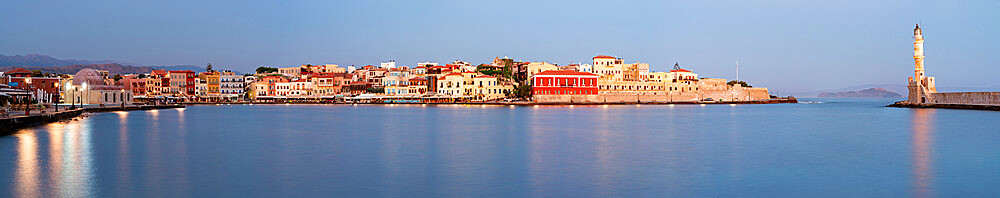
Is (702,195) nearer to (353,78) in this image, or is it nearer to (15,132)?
(15,132)

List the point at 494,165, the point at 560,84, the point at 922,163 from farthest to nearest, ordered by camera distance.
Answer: the point at 560,84 < the point at 922,163 < the point at 494,165

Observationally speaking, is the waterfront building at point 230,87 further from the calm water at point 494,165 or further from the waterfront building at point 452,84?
the calm water at point 494,165

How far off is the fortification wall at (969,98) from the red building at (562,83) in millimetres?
31381

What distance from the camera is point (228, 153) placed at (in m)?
17.1

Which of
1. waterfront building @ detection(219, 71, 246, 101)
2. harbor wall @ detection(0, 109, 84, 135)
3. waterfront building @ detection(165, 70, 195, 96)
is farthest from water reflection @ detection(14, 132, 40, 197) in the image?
waterfront building @ detection(165, 70, 195, 96)

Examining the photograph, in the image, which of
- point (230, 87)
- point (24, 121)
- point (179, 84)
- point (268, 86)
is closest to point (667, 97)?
point (268, 86)

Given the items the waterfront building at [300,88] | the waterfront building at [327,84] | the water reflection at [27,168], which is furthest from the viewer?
the waterfront building at [327,84]

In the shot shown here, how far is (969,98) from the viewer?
52.0 metres

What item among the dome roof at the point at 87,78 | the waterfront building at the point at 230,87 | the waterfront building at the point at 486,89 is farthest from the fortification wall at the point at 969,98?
the waterfront building at the point at 230,87

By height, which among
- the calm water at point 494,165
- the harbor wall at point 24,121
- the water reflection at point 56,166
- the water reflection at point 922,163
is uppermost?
the harbor wall at point 24,121

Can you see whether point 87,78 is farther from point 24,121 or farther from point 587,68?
point 587,68

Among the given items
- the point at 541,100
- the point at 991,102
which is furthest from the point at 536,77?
the point at 991,102

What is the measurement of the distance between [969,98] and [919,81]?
360 centimetres

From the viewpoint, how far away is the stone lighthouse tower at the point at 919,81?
52031 mm
